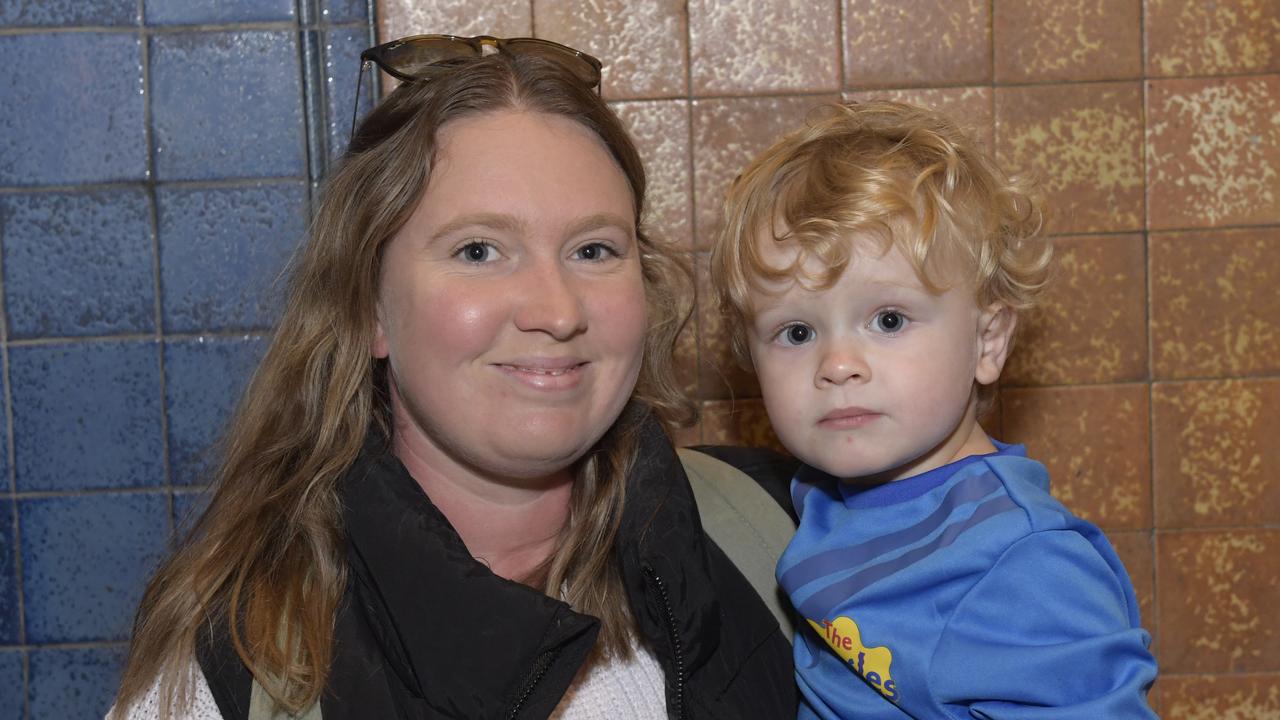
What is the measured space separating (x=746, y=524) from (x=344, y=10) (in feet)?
4.46

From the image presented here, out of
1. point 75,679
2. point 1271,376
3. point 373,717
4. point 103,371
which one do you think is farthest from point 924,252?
point 75,679

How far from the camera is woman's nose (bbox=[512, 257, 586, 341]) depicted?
143 cm

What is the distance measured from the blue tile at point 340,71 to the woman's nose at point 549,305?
0.95 metres

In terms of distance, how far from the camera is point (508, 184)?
1462mm

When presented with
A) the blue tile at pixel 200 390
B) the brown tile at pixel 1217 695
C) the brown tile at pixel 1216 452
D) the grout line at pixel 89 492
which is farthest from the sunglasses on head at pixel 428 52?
the brown tile at pixel 1217 695

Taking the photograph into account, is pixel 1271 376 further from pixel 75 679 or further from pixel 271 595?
pixel 75 679

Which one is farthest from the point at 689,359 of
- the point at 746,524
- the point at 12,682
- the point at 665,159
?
the point at 12,682

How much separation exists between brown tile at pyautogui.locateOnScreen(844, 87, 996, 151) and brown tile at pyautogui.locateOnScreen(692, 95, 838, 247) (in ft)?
0.40

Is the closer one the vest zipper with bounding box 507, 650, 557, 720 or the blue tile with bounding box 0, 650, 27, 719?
the vest zipper with bounding box 507, 650, 557, 720

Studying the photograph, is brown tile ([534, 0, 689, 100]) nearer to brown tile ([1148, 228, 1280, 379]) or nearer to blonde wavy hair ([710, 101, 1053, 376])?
blonde wavy hair ([710, 101, 1053, 376])

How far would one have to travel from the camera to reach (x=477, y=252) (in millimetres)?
1477

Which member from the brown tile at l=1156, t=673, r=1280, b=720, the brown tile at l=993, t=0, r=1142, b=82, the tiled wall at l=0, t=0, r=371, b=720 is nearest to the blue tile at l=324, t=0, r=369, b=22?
the tiled wall at l=0, t=0, r=371, b=720

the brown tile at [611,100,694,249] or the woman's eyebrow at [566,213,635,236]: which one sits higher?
the brown tile at [611,100,694,249]

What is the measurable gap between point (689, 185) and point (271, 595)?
118cm
